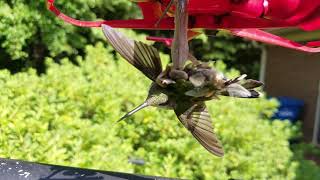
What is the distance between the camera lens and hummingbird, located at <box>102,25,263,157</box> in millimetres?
925

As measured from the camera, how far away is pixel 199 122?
100 cm

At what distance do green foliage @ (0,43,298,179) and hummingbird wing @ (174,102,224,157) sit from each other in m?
1.34

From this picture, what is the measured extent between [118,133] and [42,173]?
154 centimetres

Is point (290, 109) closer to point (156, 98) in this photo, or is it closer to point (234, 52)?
point (234, 52)

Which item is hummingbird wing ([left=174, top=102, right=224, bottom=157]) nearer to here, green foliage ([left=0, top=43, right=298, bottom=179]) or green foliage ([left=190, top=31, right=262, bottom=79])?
green foliage ([left=0, top=43, right=298, bottom=179])

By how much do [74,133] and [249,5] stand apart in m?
1.56

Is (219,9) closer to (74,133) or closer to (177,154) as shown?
(74,133)

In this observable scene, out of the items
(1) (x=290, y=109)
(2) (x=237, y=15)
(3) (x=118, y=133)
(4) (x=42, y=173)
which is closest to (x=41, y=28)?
(3) (x=118, y=133)

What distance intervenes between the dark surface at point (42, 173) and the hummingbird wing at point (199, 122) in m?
0.55

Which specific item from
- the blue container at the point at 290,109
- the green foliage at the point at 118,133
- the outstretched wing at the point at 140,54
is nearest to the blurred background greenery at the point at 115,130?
the green foliage at the point at 118,133

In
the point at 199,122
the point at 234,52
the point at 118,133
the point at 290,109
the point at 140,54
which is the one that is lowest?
the point at 290,109

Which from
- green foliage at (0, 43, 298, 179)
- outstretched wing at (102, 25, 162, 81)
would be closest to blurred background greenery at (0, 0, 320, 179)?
green foliage at (0, 43, 298, 179)

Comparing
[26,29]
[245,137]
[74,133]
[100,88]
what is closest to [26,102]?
[74,133]

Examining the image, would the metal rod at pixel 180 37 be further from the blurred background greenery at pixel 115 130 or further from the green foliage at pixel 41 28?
the green foliage at pixel 41 28
